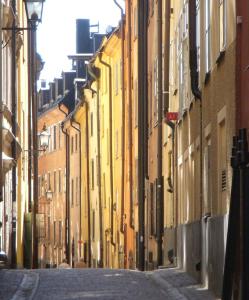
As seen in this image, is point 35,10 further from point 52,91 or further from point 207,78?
point 52,91

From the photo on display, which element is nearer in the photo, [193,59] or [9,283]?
[9,283]

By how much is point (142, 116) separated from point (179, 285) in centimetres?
1441

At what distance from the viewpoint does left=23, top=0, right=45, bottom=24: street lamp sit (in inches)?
776

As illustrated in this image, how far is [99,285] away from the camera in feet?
65.3

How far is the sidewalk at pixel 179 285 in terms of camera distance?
17536mm

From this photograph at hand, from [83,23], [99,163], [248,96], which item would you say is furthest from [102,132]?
[248,96]

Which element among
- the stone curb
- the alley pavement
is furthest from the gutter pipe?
the stone curb

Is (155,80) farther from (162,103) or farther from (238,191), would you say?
(238,191)

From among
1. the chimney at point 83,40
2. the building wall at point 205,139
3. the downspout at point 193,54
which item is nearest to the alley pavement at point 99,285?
the building wall at point 205,139

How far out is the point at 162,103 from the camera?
94.5 ft

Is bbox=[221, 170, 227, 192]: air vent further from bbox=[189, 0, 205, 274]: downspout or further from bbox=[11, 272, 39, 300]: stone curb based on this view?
bbox=[11, 272, 39, 300]: stone curb

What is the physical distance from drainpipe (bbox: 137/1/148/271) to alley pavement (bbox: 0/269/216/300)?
7.52 metres

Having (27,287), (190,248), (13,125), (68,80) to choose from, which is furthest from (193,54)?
(68,80)

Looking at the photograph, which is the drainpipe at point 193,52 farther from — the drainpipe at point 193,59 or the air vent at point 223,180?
the air vent at point 223,180
